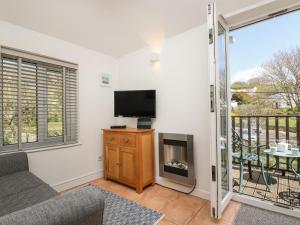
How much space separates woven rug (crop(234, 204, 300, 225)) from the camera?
172cm

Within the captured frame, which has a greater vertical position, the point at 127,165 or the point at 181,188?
the point at 127,165

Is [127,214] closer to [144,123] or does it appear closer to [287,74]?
[144,123]

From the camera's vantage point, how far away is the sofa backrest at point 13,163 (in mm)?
1872

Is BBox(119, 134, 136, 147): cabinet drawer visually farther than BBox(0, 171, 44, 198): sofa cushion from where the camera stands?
Yes

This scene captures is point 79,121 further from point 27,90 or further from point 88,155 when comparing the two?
point 27,90

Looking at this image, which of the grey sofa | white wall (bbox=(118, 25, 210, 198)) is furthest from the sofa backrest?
white wall (bbox=(118, 25, 210, 198))

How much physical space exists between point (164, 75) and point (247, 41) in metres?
1.34

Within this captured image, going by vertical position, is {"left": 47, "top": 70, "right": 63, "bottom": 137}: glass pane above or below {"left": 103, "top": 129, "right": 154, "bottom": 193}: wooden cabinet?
above

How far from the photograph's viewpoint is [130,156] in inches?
99.3

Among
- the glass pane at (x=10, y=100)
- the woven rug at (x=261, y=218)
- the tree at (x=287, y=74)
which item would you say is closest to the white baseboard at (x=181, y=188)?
the woven rug at (x=261, y=218)

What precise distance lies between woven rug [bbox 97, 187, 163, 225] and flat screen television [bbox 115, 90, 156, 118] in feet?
4.11

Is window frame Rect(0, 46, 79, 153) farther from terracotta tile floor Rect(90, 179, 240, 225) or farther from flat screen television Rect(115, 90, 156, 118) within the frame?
terracotta tile floor Rect(90, 179, 240, 225)

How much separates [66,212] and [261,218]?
1.93 m

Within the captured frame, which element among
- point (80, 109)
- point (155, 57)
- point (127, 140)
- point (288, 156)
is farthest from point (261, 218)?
point (80, 109)
